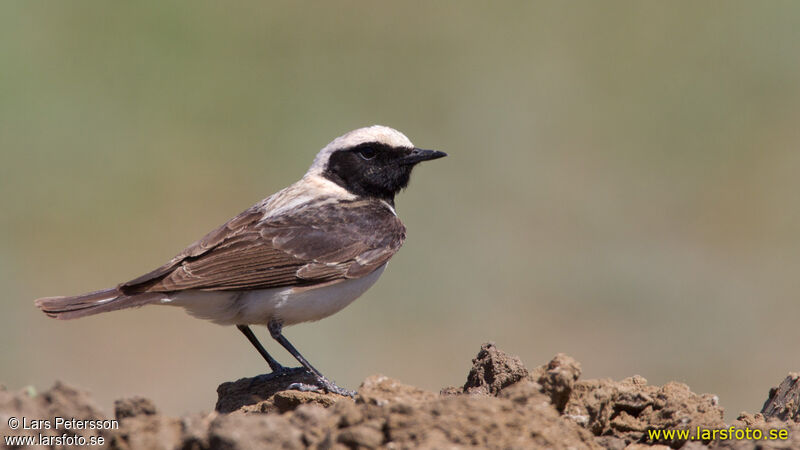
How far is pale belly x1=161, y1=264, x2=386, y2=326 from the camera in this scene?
8992mm

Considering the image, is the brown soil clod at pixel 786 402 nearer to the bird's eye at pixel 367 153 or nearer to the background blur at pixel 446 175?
the bird's eye at pixel 367 153

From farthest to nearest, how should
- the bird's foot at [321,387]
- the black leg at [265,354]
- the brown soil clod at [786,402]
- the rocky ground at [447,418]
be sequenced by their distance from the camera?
the black leg at [265,354] < the bird's foot at [321,387] < the brown soil clod at [786,402] < the rocky ground at [447,418]

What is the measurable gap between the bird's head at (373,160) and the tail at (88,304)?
2.57 metres

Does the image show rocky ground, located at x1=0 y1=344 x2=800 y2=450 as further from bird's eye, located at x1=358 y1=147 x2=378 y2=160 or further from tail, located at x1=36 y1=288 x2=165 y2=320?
bird's eye, located at x1=358 y1=147 x2=378 y2=160

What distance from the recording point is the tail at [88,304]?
8625mm

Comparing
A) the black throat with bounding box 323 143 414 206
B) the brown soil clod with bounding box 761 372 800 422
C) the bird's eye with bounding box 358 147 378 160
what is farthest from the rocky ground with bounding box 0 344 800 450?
the bird's eye with bounding box 358 147 378 160

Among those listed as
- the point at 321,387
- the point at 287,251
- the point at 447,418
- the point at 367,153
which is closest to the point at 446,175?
the point at 367,153

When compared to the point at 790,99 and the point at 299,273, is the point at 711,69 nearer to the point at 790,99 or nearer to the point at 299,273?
the point at 790,99

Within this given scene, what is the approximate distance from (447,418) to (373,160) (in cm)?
523

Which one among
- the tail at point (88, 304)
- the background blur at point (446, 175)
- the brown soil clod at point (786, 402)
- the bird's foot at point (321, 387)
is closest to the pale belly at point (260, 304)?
the tail at point (88, 304)

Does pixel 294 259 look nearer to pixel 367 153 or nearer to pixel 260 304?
pixel 260 304

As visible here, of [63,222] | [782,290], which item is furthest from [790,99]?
[63,222]

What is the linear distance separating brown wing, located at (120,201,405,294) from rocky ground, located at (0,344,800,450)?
1.58 metres

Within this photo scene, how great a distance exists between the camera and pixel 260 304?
906cm
